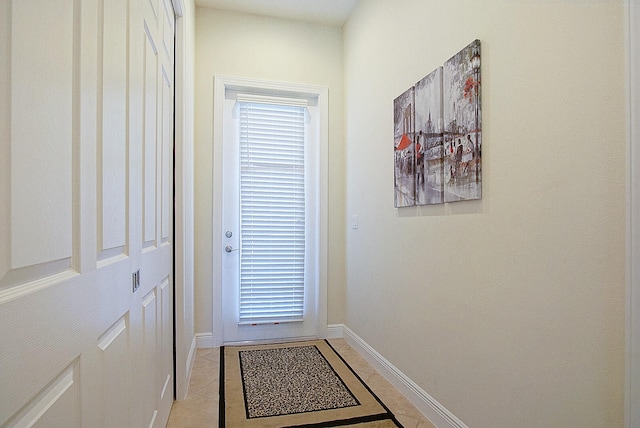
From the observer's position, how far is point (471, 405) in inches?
62.4

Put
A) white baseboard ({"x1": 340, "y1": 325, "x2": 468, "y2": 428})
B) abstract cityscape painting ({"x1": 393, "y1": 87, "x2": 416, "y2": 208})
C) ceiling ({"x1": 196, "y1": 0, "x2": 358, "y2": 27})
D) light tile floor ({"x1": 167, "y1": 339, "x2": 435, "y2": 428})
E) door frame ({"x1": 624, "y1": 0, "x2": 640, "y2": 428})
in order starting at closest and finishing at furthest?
door frame ({"x1": 624, "y1": 0, "x2": 640, "y2": 428}) < white baseboard ({"x1": 340, "y1": 325, "x2": 468, "y2": 428}) < light tile floor ({"x1": 167, "y1": 339, "x2": 435, "y2": 428}) < abstract cityscape painting ({"x1": 393, "y1": 87, "x2": 416, "y2": 208}) < ceiling ({"x1": 196, "y1": 0, "x2": 358, "y2": 27})

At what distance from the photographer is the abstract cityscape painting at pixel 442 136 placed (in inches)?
61.6

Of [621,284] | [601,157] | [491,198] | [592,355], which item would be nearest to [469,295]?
[491,198]

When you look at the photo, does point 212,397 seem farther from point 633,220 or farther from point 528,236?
point 633,220

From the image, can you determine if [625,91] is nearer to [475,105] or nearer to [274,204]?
[475,105]

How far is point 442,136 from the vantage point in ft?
5.85

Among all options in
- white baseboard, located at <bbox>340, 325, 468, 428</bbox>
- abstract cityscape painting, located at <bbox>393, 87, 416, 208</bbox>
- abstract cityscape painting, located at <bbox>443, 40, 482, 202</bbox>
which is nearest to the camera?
abstract cityscape painting, located at <bbox>443, 40, 482, 202</bbox>

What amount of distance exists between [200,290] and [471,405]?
216 cm

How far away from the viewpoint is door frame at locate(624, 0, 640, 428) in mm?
941

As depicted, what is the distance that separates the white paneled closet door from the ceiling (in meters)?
1.83

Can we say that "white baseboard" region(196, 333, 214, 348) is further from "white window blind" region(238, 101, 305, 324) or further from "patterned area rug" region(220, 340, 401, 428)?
"white window blind" region(238, 101, 305, 324)

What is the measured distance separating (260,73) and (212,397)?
2.50 meters

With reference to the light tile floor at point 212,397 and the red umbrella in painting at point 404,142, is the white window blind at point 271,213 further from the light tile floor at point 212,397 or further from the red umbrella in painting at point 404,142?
the red umbrella in painting at point 404,142

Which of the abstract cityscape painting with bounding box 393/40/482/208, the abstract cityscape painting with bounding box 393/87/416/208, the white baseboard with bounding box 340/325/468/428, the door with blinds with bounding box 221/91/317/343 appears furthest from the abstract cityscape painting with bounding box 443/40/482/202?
the door with blinds with bounding box 221/91/317/343
